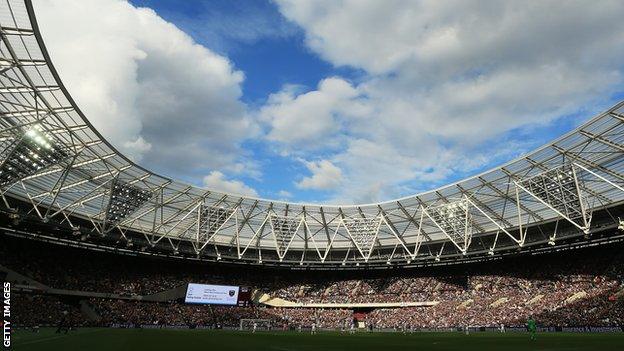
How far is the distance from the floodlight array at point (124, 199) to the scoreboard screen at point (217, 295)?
16.7 meters

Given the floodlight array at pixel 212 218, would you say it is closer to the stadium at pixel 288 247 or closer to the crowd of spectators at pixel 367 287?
the stadium at pixel 288 247

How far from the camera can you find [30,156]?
121ft

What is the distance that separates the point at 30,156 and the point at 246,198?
24.7 m

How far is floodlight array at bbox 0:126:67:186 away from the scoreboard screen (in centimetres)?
2951

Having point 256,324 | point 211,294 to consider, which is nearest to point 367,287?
point 256,324

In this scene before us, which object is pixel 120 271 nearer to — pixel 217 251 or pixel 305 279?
pixel 217 251

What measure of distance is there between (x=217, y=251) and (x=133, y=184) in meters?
20.2

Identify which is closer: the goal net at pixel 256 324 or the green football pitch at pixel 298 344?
the green football pitch at pixel 298 344

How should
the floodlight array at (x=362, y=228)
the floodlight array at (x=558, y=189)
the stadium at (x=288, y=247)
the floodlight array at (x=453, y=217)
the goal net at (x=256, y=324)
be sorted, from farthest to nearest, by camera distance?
the floodlight array at (x=362, y=228), the goal net at (x=256, y=324), the floodlight array at (x=453, y=217), the floodlight array at (x=558, y=189), the stadium at (x=288, y=247)

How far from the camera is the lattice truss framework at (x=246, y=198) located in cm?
3170

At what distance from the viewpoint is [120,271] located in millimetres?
65625

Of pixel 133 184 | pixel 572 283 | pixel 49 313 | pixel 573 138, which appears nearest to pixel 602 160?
pixel 573 138

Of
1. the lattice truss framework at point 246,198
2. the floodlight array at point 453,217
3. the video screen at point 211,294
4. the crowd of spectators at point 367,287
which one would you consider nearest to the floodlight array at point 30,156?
the lattice truss framework at point 246,198

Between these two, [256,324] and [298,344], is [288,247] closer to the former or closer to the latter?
[256,324]
